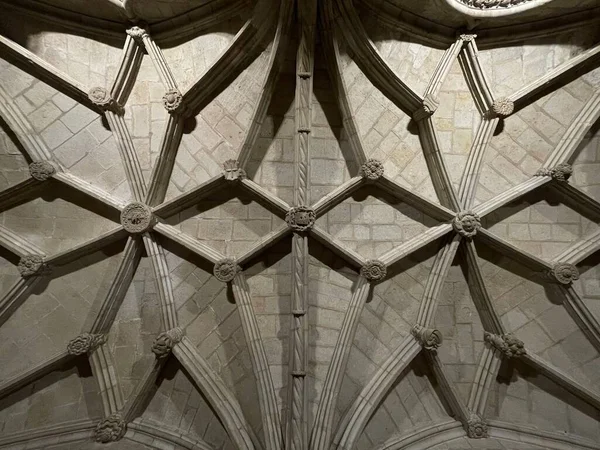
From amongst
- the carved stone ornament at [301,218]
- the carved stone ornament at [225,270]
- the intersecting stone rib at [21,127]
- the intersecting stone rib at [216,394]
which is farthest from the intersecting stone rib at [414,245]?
the intersecting stone rib at [21,127]

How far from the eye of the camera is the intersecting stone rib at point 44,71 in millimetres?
5785

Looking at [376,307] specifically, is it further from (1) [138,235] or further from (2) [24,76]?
(2) [24,76]

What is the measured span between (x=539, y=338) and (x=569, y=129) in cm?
304

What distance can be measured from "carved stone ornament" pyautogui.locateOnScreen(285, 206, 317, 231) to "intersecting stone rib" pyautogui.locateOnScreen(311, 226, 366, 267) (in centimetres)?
14

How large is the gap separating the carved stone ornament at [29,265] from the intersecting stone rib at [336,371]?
13.6ft

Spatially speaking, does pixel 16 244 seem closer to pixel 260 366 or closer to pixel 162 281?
pixel 162 281

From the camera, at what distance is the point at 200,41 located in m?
6.18

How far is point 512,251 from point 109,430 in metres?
6.00

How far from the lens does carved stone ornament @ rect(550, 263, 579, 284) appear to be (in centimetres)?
611

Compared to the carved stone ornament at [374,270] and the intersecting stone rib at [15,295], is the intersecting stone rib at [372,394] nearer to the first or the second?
the carved stone ornament at [374,270]

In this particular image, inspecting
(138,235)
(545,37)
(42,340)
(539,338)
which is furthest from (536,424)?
(42,340)

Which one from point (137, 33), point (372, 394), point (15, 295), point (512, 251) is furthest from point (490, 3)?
point (15, 295)

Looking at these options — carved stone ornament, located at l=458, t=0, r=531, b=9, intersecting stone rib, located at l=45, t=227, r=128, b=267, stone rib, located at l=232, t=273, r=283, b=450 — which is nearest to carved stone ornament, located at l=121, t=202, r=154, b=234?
intersecting stone rib, located at l=45, t=227, r=128, b=267

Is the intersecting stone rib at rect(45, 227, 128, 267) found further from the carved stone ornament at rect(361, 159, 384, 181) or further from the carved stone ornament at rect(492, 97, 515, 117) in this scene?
the carved stone ornament at rect(492, 97, 515, 117)
